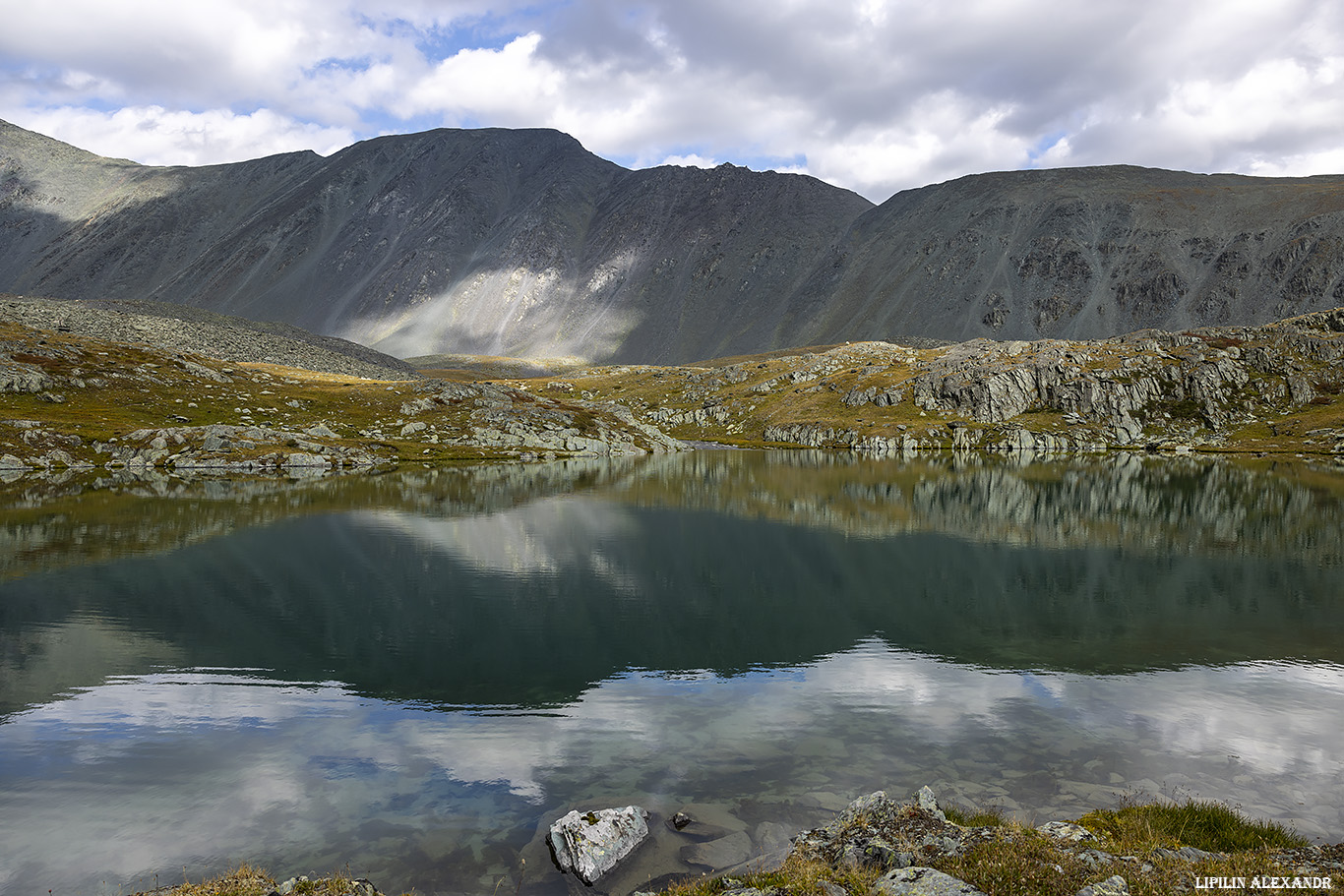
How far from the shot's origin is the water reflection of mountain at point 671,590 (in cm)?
2930

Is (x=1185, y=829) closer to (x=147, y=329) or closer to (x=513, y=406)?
(x=513, y=406)

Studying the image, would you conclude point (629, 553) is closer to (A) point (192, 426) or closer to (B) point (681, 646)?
(B) point (681, 646)

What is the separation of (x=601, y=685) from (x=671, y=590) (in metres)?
15.5

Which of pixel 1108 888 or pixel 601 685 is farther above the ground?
pixel 1108 888

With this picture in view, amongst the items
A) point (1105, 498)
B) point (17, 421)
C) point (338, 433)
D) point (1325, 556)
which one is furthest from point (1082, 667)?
point (17, 421)

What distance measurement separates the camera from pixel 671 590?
41188 millimetres

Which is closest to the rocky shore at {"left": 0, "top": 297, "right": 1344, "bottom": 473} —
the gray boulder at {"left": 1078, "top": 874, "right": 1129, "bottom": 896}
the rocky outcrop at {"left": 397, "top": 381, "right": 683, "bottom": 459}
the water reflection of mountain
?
the rocky outcrop at {"left": 397, "top": 381, "right": 683, "bottom": 459}

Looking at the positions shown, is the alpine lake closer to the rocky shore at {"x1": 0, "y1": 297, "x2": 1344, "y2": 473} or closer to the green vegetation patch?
the green vegetation patch

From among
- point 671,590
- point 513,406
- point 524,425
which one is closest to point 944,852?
point 671,590

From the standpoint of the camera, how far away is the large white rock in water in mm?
13930

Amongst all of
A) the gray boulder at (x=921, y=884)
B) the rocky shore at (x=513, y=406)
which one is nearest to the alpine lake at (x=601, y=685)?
the gray boulder at (x=921, y=884)

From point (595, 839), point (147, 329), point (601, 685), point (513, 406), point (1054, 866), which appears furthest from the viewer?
point (147, 329)

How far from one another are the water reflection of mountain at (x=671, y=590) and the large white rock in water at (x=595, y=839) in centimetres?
968

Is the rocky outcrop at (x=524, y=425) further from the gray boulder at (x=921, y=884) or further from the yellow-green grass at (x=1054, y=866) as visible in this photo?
the gray boulder at (x=921, y=884)
